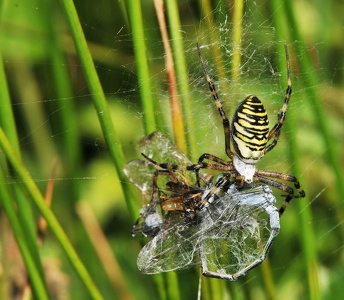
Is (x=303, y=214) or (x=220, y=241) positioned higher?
(x=220, y=241)

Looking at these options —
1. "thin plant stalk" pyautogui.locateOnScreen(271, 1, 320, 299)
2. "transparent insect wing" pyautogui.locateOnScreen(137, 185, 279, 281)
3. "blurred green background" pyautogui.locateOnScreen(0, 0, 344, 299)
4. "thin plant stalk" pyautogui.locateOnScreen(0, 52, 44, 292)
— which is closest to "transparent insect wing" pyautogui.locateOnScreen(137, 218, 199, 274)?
"transparent insect wing" pyautogui.locateOnScreen(137, 185, 279, 281)

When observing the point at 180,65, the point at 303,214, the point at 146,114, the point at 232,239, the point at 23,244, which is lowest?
the point at 303,214

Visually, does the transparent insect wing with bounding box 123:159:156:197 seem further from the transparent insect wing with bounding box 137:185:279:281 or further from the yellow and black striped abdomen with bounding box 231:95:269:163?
the yellow and black striped abdomen with bounding box 231:95:269:163

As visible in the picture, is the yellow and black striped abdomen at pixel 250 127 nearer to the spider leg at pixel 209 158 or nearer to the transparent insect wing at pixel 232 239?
the spider leg at pixel 209 158

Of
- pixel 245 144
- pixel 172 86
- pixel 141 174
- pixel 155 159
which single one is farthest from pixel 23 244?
pixel 245 144

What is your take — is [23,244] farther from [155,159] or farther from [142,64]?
[142,64]

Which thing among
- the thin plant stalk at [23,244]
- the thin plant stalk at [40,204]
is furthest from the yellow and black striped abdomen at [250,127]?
the thin plant stalk at [23,244]

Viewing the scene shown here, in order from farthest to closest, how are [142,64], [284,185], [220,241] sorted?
[284,185], [220,241], [142,64]
